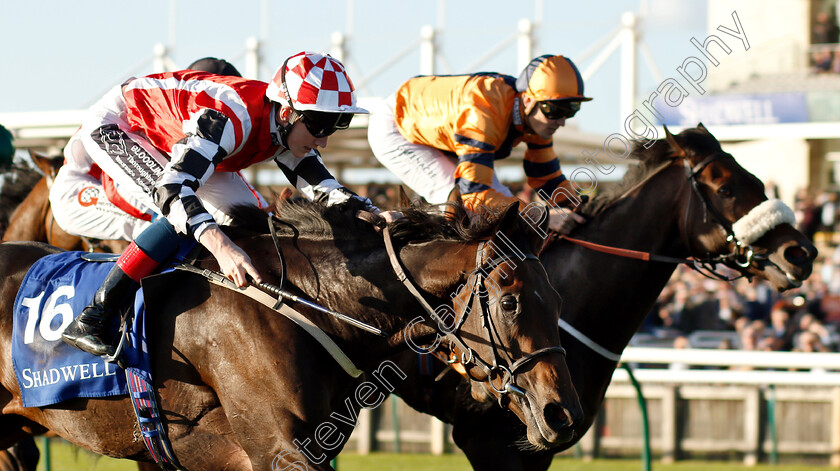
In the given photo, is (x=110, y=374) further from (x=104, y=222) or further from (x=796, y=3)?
(x=796, y=3)

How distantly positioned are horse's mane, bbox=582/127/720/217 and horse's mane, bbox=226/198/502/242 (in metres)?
1.15

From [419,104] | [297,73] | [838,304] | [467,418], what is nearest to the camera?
[297,73]

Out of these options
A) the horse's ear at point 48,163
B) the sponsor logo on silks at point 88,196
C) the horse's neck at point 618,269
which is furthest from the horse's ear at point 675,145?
the horse's ear at point 48,163

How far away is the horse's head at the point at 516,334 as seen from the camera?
2771 mm

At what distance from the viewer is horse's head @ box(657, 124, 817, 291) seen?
397cm

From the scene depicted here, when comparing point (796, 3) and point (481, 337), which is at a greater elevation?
point (796, 3)

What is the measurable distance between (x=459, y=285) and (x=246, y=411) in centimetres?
76

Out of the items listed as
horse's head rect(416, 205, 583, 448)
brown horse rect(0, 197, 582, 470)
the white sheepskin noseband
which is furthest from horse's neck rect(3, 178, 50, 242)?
the white sheepskin noseband

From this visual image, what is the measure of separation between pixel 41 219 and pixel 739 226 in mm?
3687

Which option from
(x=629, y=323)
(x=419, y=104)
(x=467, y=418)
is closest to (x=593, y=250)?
(x=629, y=323)

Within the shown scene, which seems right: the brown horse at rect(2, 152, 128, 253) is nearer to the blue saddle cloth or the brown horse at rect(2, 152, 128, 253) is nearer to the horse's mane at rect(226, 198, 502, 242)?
the blue saddle cloth

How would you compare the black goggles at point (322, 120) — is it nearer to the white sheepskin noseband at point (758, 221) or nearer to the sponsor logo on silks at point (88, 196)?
the sponsor logo on silks at point (88, 196)

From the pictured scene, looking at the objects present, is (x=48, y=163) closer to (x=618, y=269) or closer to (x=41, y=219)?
(x=41, y=219)

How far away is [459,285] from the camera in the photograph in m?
3.00
